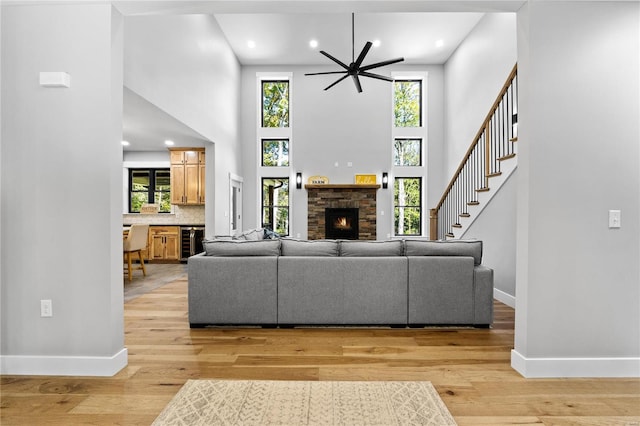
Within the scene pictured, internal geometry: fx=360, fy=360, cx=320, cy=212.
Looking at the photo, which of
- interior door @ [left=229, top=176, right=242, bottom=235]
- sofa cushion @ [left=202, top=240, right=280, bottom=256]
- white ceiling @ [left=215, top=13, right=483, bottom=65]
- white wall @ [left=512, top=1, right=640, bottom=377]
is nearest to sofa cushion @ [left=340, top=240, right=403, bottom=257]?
sofa cushion @ [left=202, top=240, right=280, bottom=256]

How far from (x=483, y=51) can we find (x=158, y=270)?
7.65m

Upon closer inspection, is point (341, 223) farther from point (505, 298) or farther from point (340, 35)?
point (505, 298)

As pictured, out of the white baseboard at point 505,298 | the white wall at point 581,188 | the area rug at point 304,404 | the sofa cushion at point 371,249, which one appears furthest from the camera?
the white baseboard at point 505,298

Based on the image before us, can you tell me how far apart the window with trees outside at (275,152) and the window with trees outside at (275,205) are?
0.45 m

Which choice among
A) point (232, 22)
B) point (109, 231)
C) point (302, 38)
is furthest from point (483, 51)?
point (109, 231)

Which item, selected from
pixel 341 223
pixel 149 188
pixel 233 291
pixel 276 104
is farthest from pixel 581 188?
pixel 149 188

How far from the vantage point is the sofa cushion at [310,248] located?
143 inches

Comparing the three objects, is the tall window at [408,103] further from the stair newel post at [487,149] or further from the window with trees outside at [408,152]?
the stair newel post at [487,149]

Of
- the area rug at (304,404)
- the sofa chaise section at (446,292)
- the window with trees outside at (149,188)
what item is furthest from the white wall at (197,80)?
the sofa chaise section at (446,292)

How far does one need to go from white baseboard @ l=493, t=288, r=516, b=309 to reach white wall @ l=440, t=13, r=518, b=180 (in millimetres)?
3384

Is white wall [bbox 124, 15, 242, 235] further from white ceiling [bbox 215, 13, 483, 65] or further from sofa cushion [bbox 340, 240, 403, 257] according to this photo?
sofa cushion [bbox 340, 240, 403, 257]

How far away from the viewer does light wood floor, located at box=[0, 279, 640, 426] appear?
2.05 meters

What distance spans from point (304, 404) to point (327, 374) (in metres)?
0.43

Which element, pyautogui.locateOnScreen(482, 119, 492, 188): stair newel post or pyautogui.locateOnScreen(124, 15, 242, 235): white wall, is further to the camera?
pyautogui.locateOnScreen(482, 119, 492, 188): stair newel post
